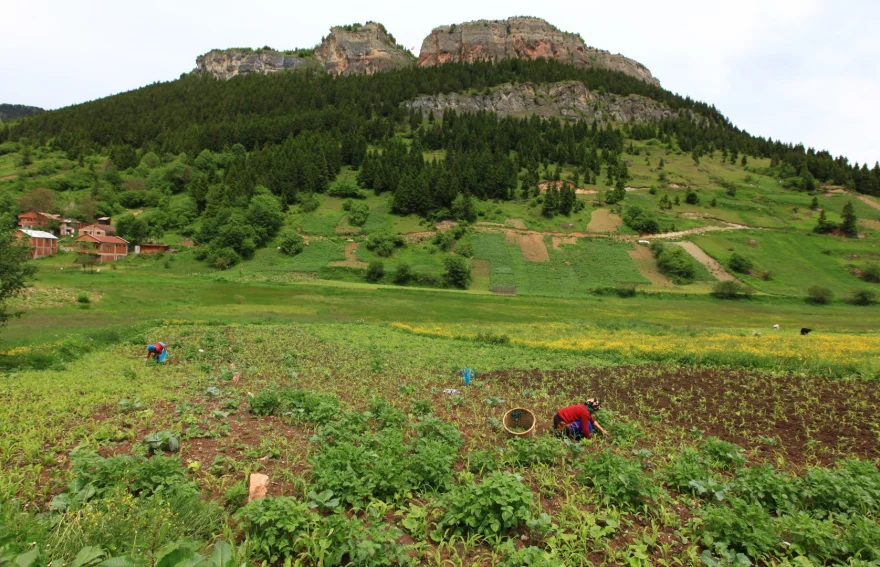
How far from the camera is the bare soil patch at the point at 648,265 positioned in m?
77.2

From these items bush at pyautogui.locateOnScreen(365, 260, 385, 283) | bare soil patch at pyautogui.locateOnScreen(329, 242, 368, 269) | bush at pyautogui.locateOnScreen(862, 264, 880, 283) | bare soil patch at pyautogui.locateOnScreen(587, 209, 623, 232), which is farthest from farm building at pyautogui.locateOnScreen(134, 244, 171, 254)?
bush at pyautogui.locateOnScreen(862, 264, 880, 283)

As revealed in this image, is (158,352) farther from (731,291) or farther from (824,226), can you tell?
(824,226)

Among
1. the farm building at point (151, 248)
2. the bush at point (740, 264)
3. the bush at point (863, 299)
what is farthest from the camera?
the farm building at point (151, 248)

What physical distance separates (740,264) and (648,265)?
53.4 feet

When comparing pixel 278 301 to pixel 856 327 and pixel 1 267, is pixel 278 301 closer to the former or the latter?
pixel 1 267

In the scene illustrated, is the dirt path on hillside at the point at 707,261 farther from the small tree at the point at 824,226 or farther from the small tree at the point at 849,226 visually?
the small tree at the point at 849,226

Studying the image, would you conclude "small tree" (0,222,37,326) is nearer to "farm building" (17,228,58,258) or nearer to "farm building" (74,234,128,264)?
"farm building" (74,234,128,264)

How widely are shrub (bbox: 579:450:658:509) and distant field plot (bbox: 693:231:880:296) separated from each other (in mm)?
81833

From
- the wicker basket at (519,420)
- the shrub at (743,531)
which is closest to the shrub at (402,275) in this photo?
the wicker basket at (519,420)

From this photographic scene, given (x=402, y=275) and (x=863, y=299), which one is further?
(x=402, y=275)

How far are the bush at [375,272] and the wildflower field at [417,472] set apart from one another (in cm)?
5648

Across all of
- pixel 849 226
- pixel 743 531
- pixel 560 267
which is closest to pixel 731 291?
pixel 560 267

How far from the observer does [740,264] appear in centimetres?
8031

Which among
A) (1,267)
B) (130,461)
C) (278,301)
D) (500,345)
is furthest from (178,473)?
(278,301)
